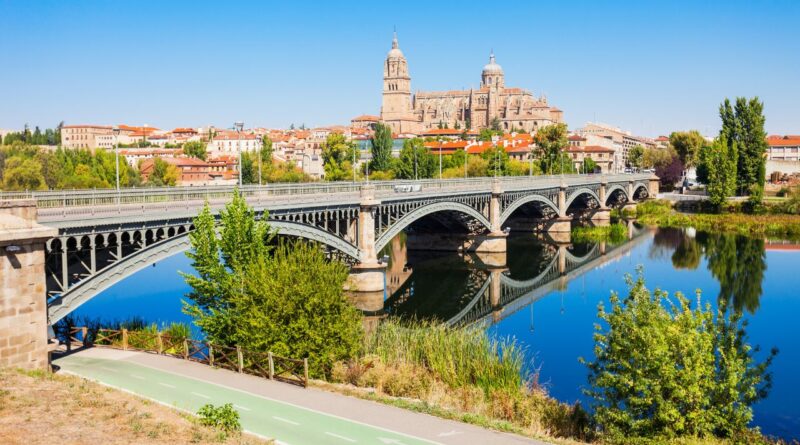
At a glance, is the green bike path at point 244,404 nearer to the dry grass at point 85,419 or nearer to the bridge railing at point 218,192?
the dry grass at point 85,419

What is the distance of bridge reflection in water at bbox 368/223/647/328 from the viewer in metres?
41.9

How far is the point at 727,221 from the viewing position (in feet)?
271

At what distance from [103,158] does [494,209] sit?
160ft

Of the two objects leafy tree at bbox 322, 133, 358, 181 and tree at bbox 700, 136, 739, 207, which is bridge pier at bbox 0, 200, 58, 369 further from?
leafy tree at bbox 322, 133, 358, 181

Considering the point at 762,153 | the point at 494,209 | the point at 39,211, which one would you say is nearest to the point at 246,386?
the point at 39,211

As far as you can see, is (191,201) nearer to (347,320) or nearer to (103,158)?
(347,320)

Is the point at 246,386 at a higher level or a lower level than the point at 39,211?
lower

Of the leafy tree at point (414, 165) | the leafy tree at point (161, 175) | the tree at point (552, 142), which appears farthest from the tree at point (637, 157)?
the leafy tree at point (161, 175)

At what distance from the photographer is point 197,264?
25.0 metres

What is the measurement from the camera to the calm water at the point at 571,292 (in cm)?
3027

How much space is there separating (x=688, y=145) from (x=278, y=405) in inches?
4540

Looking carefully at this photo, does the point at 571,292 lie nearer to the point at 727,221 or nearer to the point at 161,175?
the point at 727,221

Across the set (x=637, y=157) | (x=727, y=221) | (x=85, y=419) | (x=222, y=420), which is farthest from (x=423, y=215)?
(x=637, y=157)

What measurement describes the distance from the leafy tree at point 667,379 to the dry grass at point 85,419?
8.08 m
